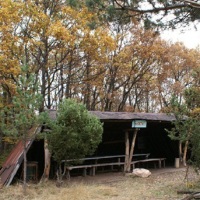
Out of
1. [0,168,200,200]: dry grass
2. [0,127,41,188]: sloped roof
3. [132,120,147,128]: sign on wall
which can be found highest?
[132,120,147,128]: sign on wall

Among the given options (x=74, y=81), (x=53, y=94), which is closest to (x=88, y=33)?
(x=74, y=81)

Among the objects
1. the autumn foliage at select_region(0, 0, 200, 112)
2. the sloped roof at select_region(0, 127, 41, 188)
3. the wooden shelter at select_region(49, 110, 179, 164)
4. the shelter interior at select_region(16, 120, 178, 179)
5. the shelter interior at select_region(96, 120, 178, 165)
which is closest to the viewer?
the sloped roof at select_region(0, 127, 41, 188)

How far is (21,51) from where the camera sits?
13.7 meters

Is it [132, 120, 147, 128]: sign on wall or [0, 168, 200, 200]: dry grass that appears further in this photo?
[132, 120, 147, 128]: sign on wall

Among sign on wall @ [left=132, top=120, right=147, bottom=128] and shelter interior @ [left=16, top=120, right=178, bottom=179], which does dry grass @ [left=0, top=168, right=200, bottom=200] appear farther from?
shelter interior @ [left=16, top=120, right=178, bottom=179]

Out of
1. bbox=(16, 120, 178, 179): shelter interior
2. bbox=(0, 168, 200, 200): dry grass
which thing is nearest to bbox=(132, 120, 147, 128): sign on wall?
bbox=(16, 120, 178, 179): shelter interior

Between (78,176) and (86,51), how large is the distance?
6482mm

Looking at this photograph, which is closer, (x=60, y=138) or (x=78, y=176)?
(x=60, y=138)

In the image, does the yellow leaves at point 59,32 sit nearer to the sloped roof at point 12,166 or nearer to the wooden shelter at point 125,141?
the wooden shelter at point 125,141

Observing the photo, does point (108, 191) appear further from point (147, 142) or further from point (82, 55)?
point (82, 55)

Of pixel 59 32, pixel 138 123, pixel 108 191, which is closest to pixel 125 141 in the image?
pixel 138 123

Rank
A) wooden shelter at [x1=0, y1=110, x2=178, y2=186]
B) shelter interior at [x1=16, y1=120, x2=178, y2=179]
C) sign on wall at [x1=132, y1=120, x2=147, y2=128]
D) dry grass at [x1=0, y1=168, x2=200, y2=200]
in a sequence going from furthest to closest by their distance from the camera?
shelter interior at [x1=16, y1=120, x2=178, y2=179]
sign on wall at [x1=132, y1=120, x2=147, y2=128]
wooden shelter at [x1=0, y1=110, x2=178, y2=186]
dry grass at [x1=0, y1=168, x2=200, y2=200]

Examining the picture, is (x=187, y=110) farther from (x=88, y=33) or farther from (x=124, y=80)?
(x=124, y=80)

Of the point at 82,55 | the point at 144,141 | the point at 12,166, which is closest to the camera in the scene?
the point at 12,166
